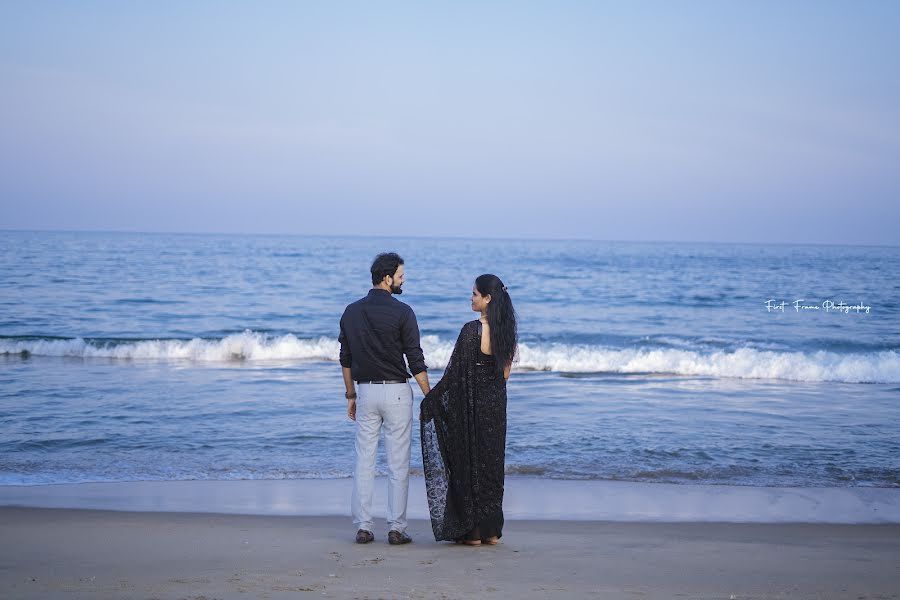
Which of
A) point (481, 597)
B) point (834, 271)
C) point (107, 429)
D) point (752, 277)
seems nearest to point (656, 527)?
point (481, 597)

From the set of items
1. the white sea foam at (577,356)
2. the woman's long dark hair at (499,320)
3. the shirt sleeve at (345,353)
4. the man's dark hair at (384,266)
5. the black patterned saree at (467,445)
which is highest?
the man's dark hair at (384,266)

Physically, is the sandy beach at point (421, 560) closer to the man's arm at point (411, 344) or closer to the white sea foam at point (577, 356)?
the man's arm at point (411, 344)

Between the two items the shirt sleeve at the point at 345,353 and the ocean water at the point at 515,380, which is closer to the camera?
the shirt sleeve at the point at 345,353

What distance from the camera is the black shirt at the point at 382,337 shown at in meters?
4.80

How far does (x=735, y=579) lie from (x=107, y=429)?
6992mm

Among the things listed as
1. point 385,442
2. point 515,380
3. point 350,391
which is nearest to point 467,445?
point 385,442

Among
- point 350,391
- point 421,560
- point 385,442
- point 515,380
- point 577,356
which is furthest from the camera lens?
point 577,356

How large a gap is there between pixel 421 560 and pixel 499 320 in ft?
4.84

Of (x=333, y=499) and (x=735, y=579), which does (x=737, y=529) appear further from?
(x=333, y=499)

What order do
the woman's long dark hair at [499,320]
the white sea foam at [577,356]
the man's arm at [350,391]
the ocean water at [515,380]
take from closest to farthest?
the woman's long dark hair at [499,320]
the man's arm at [350,391]
the ocean water at [515,380]
the white sea foam at [577,356]

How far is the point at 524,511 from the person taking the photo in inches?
236

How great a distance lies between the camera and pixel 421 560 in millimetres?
4512

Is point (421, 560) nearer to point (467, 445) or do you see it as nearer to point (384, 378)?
point (467, 445)

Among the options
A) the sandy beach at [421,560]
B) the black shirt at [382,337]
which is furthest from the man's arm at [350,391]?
the sandy beach at [421,560]
